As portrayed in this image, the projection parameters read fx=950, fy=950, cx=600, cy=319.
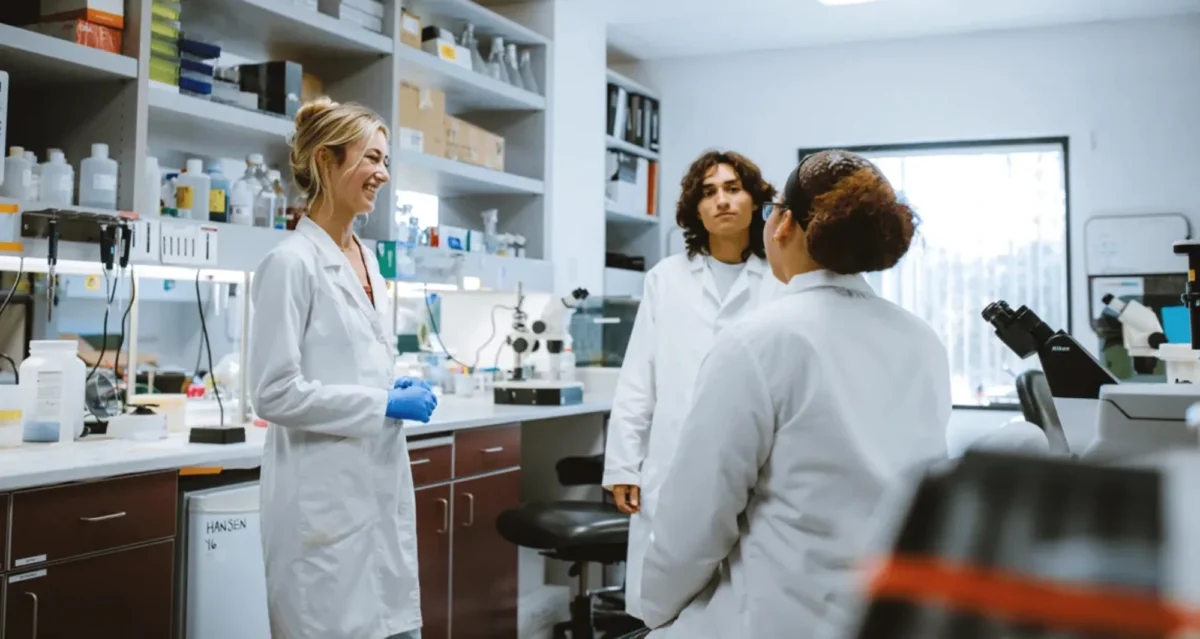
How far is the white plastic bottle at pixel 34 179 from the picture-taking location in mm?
2311

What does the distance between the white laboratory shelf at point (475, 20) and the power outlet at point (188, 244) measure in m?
1.63

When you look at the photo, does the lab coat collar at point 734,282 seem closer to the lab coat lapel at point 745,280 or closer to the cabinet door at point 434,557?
the lab coat lapel at point 745,280

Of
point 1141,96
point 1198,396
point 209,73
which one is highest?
point 1141,96

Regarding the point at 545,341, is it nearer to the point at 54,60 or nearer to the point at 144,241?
the point at 144,241

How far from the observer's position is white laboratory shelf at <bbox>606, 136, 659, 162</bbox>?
5.00 meters

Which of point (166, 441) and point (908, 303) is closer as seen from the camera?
point (166, 441)

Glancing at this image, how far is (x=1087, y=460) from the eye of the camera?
29 cm

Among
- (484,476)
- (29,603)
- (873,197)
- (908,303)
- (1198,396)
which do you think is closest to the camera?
(1198,396)

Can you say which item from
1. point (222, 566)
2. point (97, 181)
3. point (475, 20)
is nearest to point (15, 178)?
point (97, 181)

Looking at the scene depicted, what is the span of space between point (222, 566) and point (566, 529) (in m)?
0.98

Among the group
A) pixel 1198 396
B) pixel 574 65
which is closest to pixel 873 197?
pixel 1198 396

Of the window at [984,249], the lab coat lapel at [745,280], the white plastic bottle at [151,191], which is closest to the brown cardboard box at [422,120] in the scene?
the white plastic bottle at [151,191]

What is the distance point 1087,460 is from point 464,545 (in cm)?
267

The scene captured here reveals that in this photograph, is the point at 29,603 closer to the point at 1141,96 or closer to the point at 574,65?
the point at 574,65
